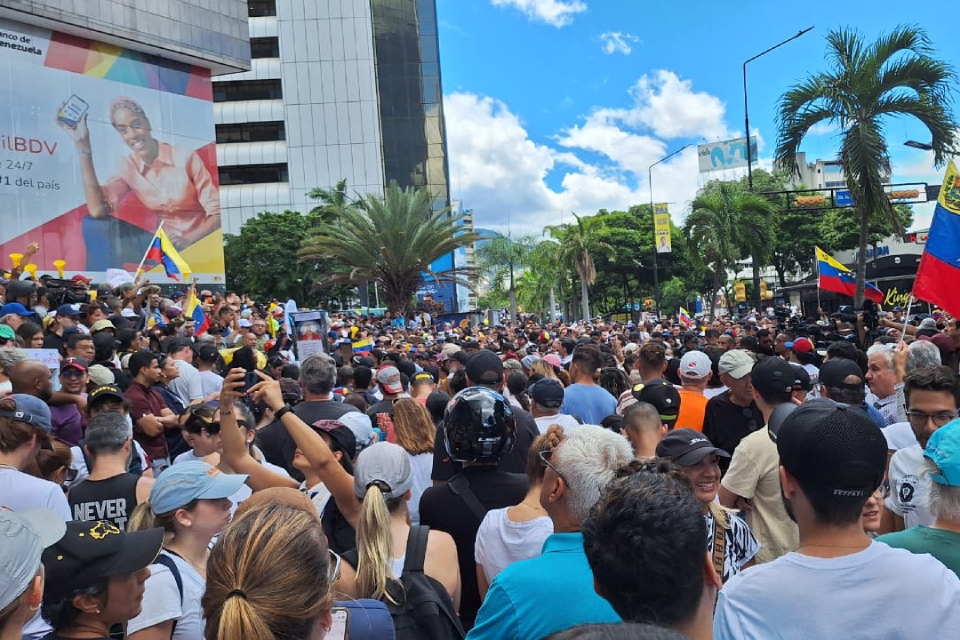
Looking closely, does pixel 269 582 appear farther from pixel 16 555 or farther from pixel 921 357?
pixel 921 357

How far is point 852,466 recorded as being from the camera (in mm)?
2184

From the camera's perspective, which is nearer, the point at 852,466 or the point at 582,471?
the point at 852,466

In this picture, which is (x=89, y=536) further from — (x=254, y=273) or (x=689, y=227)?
(x=254, y=273)

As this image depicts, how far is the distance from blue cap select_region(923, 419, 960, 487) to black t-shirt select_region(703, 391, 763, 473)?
2978 millimetres

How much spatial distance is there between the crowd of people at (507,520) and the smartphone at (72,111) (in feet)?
101

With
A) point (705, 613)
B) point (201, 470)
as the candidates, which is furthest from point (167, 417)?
point (705, 613)

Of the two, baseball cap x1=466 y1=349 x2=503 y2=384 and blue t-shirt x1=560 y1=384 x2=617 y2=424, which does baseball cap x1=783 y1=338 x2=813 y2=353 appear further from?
baseball cap x1=466 y1=349 x2=503 y2=384

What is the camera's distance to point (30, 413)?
423cm

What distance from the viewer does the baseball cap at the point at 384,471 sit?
314cm

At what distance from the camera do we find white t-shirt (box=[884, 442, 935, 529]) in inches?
124

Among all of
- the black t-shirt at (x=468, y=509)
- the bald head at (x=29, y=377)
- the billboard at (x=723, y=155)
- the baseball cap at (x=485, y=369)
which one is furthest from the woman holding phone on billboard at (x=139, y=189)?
the billboard at (x=723, y=155)

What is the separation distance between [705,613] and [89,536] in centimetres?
198

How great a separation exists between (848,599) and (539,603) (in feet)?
2.81

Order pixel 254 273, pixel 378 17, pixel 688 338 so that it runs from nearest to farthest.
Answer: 1. pixel 688 338
2. pixel 254 273
3. pixel 378 17
